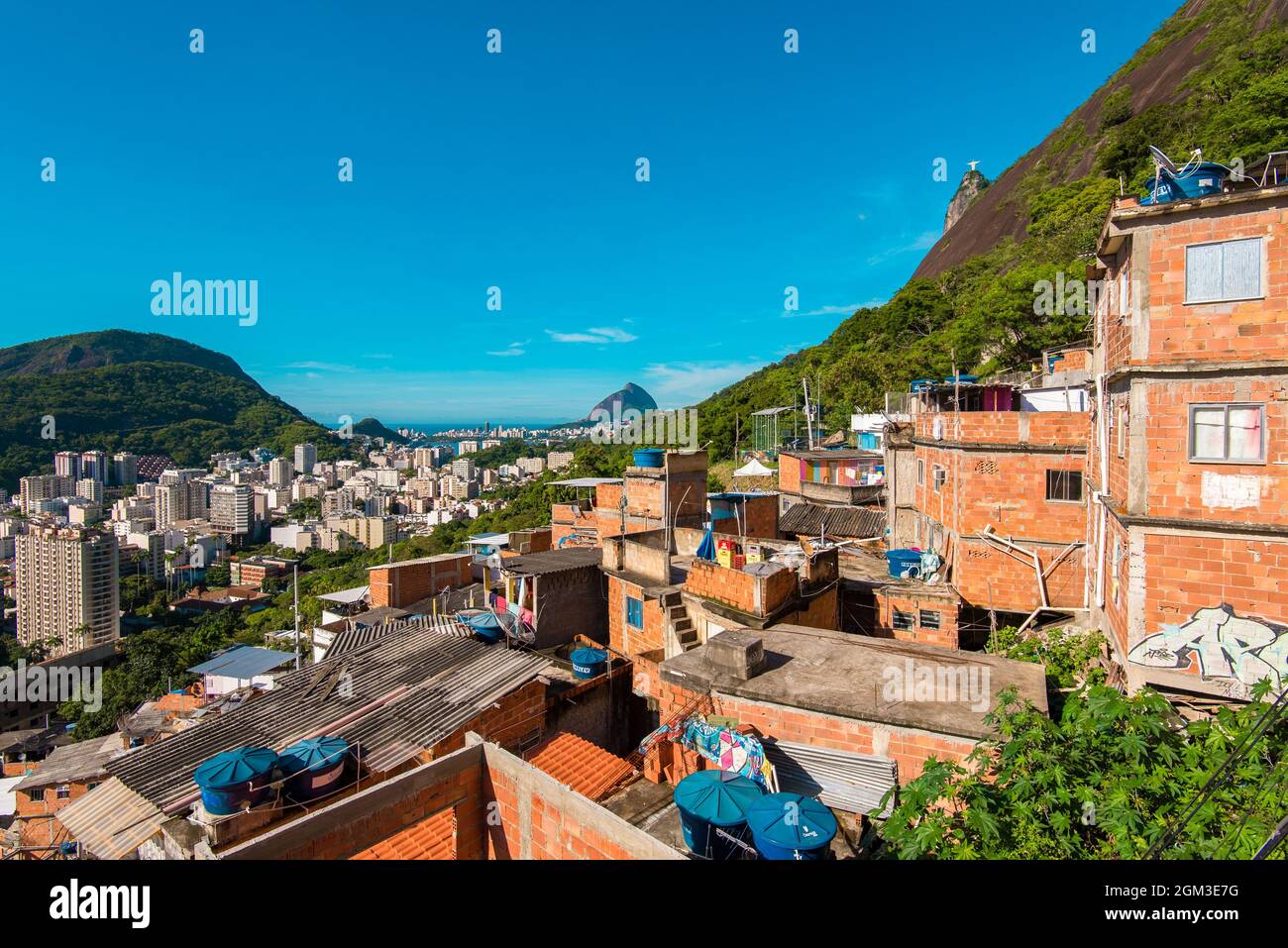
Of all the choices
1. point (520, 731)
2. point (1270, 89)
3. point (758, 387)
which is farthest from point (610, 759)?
point (758, 387)

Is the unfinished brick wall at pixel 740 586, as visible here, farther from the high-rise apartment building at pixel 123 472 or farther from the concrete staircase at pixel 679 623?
the high-rise apartment building at pixel 123 472

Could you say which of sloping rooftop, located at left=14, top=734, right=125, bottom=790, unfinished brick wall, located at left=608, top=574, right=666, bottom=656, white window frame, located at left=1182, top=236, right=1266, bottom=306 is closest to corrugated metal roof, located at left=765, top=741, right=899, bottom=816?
unfinished brick wall, located at left=608, top=574, right=666, bottom=656

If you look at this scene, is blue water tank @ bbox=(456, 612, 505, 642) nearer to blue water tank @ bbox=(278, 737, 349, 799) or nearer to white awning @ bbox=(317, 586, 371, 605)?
blue water tank @ bbox=(278, 737, 349, 799)

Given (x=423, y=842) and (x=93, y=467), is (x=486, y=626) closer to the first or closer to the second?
(x=423, y=842)

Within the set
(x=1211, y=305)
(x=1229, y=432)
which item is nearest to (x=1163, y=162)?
(x=1211, y=305)

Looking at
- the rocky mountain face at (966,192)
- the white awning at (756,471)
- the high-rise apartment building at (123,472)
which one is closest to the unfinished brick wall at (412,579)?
the white awning at (756,471)

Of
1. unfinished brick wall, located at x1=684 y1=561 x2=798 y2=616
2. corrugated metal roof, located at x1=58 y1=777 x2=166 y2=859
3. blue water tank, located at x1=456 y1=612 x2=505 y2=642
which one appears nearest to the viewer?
corrugated metal roof, located at x1=58 y1=777 x2=166 y2=859

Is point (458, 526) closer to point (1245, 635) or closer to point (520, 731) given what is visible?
point (520, 731)
